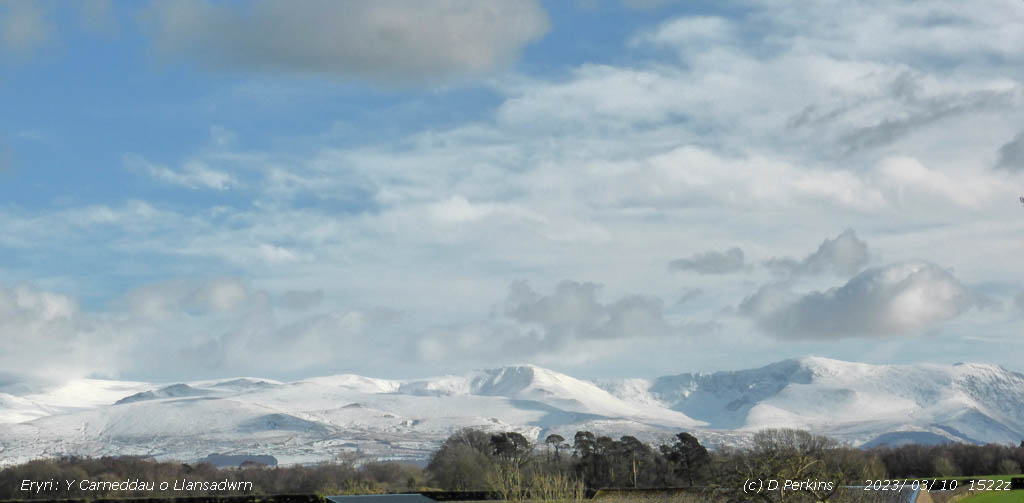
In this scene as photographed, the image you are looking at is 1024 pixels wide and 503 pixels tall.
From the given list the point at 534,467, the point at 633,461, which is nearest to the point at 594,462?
the point at 633,461

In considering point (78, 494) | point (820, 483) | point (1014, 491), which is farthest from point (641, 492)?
point (78, 494)

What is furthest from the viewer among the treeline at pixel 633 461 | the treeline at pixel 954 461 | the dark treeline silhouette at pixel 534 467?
the treeline at pixel 954 461

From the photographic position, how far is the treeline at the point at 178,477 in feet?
348

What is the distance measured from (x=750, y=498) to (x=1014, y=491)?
39718mm

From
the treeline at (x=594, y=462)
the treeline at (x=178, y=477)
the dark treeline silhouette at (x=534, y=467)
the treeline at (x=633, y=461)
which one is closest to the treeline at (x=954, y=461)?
the treeline at (x=633, y=461)

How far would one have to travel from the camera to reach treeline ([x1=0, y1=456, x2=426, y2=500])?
105938 millimetres

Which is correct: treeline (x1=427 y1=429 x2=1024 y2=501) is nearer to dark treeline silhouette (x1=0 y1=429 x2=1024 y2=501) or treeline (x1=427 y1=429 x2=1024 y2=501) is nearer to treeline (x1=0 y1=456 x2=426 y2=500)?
dark treeline silhouette (x1=0 y1=429 x2=1024 y2=501)

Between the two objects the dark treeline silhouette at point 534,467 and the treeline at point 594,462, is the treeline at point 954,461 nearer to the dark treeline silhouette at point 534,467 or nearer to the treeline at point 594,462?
the dark treeline silhouette at point 534,467

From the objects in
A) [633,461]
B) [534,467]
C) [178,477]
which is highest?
[178,477]

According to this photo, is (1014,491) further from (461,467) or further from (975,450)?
(975,450)

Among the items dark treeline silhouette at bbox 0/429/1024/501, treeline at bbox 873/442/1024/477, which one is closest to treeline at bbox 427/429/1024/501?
treeline at bbox 873/442/1024/477

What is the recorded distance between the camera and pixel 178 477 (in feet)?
392

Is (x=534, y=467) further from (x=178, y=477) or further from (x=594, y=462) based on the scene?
(x=178, y=477)

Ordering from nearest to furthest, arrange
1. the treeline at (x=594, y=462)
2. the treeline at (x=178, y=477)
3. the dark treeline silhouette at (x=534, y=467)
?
the treeline at (x=594, y=462), the dark treeline silhouette at (x=534, y=467), the treeline at (x=178, y=477)
